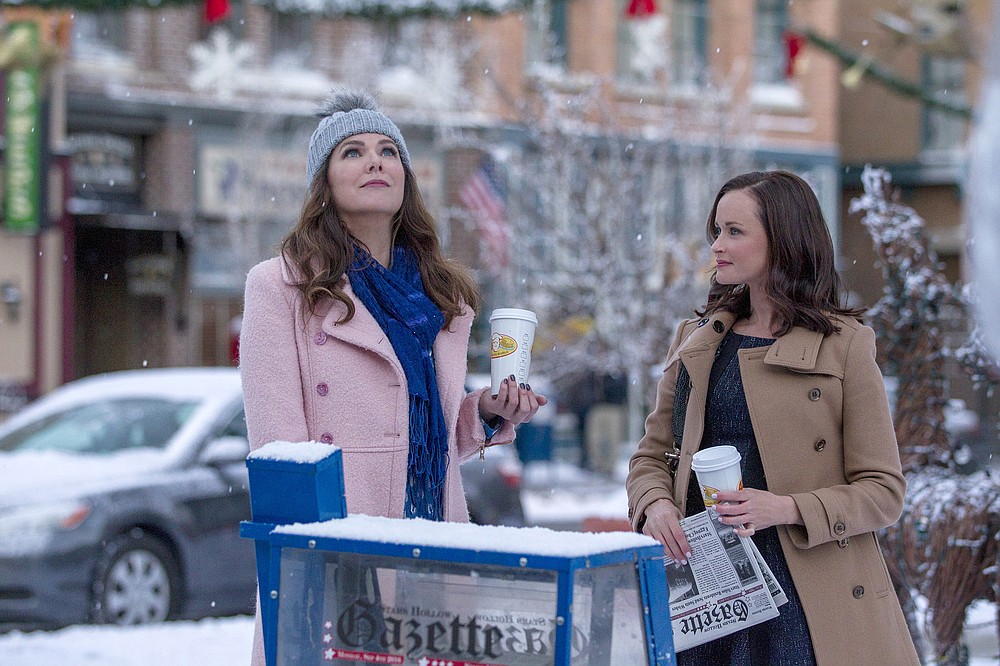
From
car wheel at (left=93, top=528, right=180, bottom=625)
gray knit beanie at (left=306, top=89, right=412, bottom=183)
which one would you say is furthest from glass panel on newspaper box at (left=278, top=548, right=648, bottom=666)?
car wheel at (left=93, top=528, right=180, bottom=625)

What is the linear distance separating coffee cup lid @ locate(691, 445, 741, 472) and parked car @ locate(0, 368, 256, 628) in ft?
16.1

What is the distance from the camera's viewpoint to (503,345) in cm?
271

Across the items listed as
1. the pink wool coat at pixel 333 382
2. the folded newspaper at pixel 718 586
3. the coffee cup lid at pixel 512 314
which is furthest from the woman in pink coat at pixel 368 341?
the folded newspaper at pixel 718 586

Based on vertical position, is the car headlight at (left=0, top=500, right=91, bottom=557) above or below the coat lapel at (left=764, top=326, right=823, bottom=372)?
below

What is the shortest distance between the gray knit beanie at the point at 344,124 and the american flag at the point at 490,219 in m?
8.64

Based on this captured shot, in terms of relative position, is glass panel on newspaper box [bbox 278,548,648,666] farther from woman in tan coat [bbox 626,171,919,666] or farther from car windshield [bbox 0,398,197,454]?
car windshield [bbox 0,398,197,454]

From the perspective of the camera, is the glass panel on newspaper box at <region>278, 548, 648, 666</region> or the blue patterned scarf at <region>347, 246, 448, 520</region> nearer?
the glass panel on newspaper box at <region>278, 548, 648, 666</region>

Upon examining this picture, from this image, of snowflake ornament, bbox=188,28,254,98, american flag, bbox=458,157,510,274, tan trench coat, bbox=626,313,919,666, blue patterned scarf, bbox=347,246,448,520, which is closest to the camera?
tan trench coat, bbox=626,313,919,666

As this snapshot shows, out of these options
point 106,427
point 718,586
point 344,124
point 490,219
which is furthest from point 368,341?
point 490,219

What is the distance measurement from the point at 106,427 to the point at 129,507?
851mm

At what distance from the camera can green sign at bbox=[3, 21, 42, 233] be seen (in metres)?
15.5

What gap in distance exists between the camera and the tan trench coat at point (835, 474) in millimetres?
2613

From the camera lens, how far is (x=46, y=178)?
1560 centimetres

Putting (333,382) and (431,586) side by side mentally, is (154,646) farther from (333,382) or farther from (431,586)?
(431,586)
